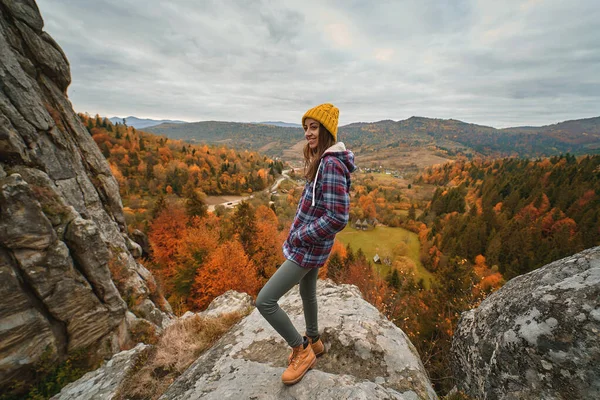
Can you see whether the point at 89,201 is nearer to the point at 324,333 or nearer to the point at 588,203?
the point at 324,333

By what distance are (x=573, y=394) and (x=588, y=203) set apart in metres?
79.4

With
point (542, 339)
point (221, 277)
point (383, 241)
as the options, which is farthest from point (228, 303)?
point (383, 241)

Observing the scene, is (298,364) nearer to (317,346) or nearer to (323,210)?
(317,346)

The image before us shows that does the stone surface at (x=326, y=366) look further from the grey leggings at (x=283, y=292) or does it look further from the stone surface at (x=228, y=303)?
the stone surface at (x=228, y=303)

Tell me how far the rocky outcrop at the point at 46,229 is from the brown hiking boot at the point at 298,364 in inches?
303

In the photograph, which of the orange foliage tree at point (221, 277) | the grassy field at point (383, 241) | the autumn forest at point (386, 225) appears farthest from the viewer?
the grassy field at point (383, 241)

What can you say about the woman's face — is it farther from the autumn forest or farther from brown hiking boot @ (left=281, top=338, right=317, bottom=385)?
the autumn forest

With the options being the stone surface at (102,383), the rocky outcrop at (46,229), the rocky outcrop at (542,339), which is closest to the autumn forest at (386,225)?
the rocky outcrop at (542,339)

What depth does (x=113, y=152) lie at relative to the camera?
69.9 meters

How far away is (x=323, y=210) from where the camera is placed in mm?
2910

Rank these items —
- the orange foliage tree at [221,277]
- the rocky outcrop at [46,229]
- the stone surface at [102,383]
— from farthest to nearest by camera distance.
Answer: the orange foliage tree at [221,277], the rocky outcrop at [46,229], the stone surface at [102,383]

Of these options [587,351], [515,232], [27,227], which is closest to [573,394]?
[587,351]

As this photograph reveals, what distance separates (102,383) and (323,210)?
245 inches

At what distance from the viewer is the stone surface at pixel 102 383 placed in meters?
4.60
